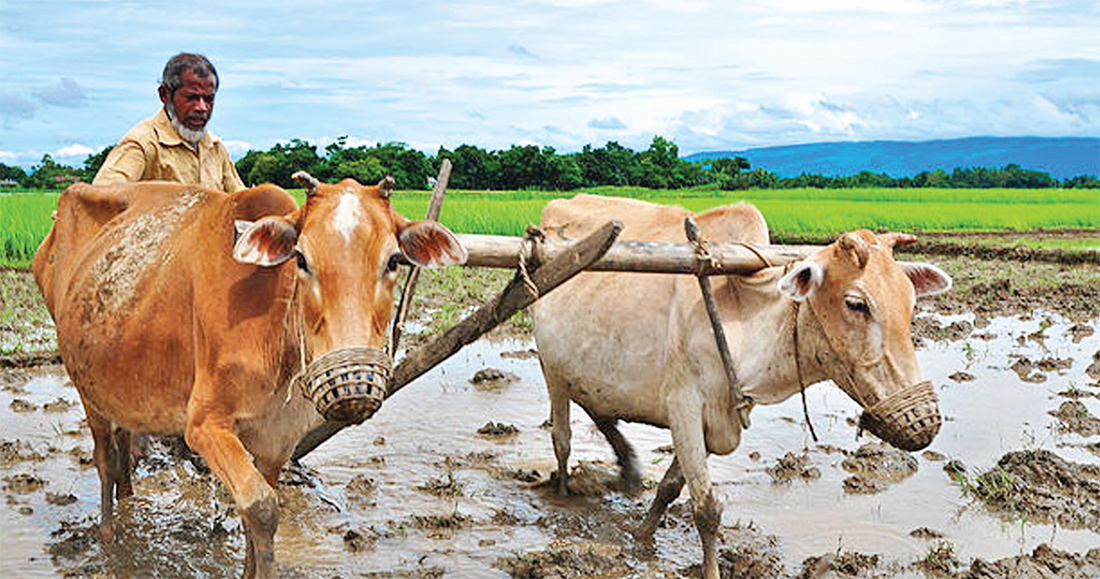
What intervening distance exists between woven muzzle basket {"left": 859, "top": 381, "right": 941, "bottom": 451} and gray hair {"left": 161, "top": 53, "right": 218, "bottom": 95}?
3.36m

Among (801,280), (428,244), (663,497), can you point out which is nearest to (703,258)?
(801,280)

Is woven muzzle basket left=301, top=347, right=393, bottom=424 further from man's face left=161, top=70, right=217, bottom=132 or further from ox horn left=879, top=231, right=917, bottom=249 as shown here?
man's face left=161, top=70, right=217, bottom=132

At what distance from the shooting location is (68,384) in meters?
7.61

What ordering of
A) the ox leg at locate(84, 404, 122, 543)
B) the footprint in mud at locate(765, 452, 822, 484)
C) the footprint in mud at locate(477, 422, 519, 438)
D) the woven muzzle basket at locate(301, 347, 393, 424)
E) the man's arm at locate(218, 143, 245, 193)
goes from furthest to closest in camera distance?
the footprint in mud at locate(477, 422, 519, 438)
the footprint in mud at locate(765, 452, 822, 484)
the man's arm at locate(218, 143, 245, 193)
the ox leg at locate(84, 404, 122, 543)
the woven muzzle basket at locate(301, 347, 393, 424)

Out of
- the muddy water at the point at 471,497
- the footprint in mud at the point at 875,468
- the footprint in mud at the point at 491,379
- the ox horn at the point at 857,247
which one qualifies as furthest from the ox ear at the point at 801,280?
the footprint in mud at the point at 491,379

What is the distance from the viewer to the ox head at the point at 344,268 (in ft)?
9.85

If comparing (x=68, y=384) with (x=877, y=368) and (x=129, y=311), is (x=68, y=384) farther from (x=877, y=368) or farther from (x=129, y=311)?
(x=877, y=368)

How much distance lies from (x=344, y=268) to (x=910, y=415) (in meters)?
2.07

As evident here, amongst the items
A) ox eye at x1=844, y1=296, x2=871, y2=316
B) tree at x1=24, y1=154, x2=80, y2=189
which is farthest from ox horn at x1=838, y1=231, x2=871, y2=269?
tree at x1=24, y1=154, x2=80, y2=189

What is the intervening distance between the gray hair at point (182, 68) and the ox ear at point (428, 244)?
224cm

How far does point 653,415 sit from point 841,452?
7.15ft

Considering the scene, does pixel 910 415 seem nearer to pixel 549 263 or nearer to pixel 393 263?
pixel 549 263

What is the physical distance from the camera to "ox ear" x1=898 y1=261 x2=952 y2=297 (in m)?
4.14

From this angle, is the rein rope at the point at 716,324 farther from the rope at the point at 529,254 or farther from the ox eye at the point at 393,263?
the ox eye at the point at 393,263
